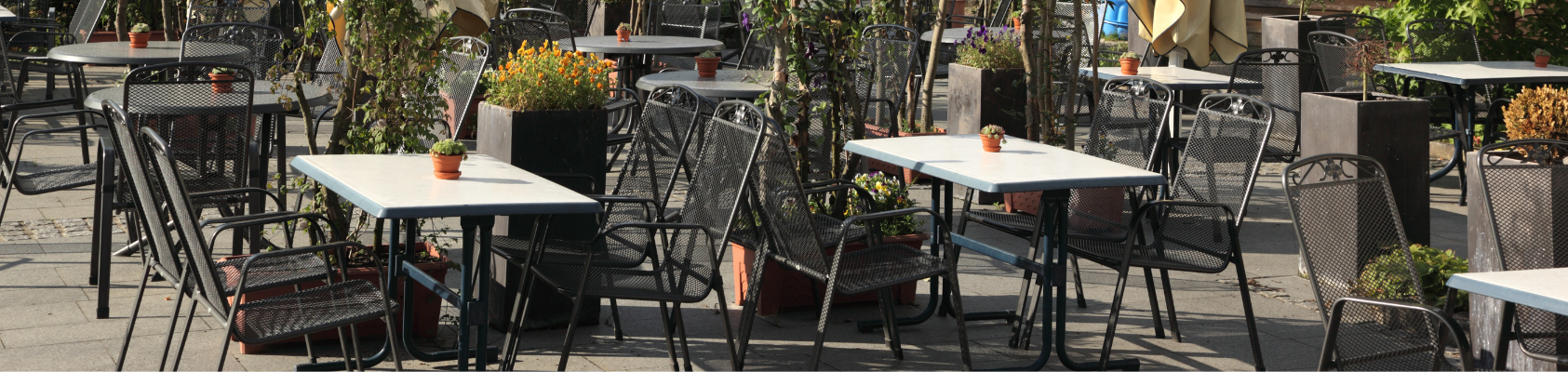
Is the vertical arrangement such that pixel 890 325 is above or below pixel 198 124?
below

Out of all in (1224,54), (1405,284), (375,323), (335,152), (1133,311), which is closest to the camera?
(1405,284)

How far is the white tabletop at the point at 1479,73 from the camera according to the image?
22.4 feet

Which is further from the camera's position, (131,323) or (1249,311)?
(1249,311)


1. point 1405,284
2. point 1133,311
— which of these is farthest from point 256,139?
point 1405,284

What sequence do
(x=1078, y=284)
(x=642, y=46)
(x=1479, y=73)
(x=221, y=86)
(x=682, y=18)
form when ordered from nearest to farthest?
(x=1078, y=284) < (x=221, y=86) < (x=1479, y=73) < (x=642, y=46) < (x=682, y=18)

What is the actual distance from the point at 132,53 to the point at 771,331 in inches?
158

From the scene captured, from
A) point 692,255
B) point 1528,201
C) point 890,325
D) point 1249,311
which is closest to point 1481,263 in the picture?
point 1528,201

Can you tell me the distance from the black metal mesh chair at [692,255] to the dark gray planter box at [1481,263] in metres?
2.04

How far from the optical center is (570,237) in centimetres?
426

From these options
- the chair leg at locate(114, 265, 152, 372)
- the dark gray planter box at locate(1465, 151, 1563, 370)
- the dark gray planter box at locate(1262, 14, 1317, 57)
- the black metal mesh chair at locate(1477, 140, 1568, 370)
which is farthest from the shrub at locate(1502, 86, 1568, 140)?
the dark gray planter box at locate(1262, 14, 1317, 57)

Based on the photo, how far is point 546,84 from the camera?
4211 mm

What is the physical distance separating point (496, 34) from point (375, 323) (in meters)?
4.41

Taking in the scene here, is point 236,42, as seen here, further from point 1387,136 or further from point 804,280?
point 1387,136

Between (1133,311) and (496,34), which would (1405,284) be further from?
(496,34)
